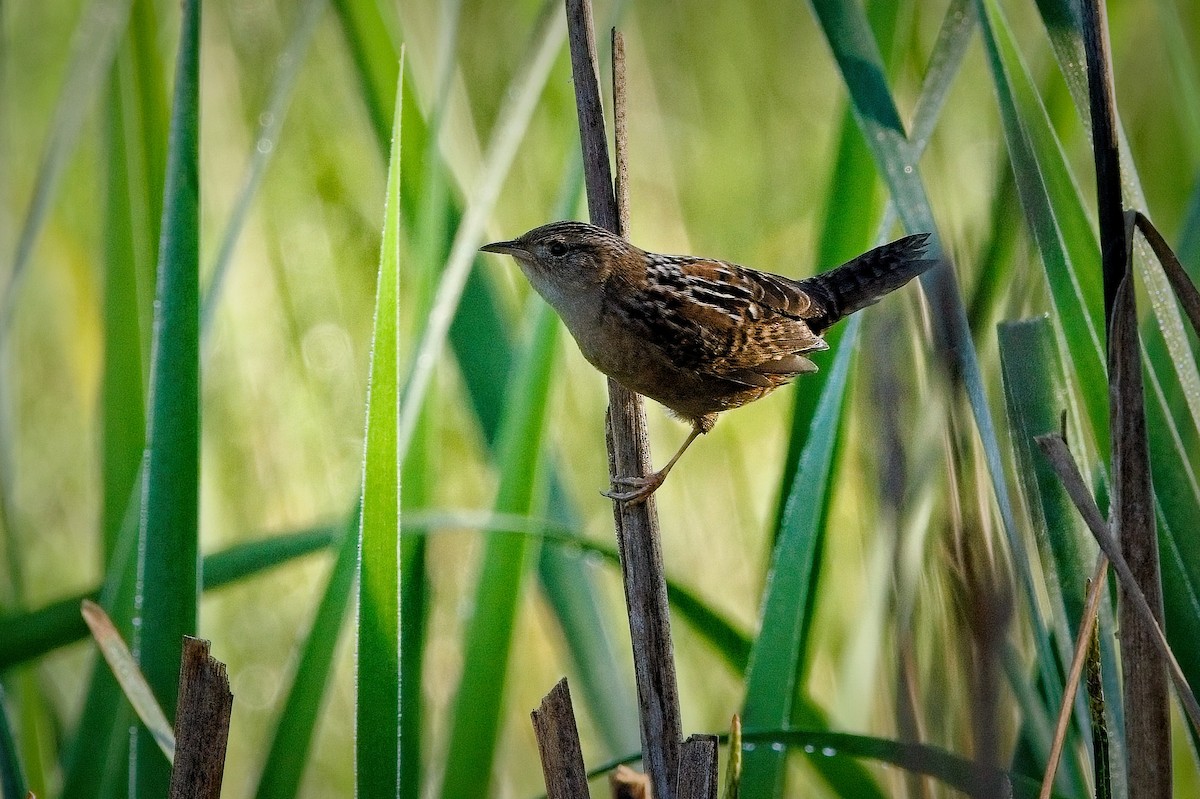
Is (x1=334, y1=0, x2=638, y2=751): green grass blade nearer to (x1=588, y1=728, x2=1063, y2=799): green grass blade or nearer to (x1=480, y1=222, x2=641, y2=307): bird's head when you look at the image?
(x1=480, y1=222, x2=641, y2=307): bird's head

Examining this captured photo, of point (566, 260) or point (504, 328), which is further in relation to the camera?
point (504, 328)

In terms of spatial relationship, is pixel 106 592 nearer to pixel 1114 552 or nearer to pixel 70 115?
pixel 70 115

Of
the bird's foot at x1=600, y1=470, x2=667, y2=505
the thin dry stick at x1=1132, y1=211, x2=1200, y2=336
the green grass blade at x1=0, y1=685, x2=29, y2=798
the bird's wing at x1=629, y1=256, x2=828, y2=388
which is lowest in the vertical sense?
the green grass blade at x1=0, y1=685, x2=29, y2=798

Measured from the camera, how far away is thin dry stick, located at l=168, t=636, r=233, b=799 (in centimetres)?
112

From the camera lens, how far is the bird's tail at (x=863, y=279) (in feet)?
6.52

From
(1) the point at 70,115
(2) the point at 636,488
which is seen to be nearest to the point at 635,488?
(2) the point at 636,488

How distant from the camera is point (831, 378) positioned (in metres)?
1.57

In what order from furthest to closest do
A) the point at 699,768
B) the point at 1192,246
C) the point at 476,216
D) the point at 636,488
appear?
the point at 476,216, the point at 1192,246, the point at 636,488, the point at 699,768

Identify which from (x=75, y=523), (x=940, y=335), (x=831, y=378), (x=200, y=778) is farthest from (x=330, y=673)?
(x=75, y=523)

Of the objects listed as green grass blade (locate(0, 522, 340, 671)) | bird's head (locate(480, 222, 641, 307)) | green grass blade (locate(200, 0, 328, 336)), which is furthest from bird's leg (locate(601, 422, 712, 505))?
green grass blade (locate(200, 0, 328, 336))

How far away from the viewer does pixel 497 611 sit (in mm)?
1703

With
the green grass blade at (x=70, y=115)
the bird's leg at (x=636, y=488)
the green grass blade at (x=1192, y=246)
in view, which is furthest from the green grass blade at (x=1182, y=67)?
the green grass blade at (x=70, y=115)

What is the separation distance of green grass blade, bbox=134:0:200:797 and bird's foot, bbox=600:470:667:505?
1.87 ft

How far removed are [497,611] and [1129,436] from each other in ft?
3.17
